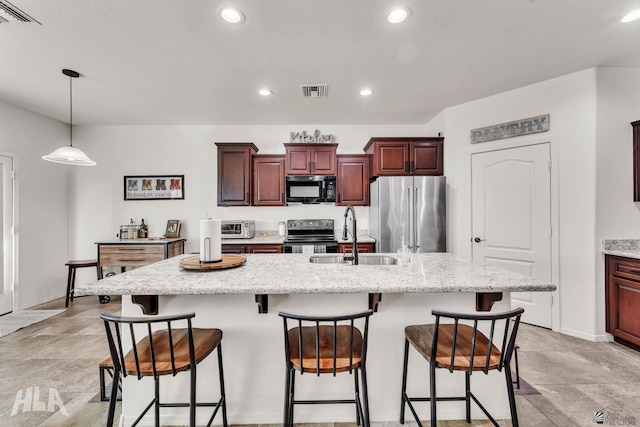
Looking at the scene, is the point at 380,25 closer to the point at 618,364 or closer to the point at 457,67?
the point at 457,67

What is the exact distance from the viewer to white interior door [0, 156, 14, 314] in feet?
11.5

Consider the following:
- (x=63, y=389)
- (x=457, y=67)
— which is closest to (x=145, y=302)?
(x=63, y=389)

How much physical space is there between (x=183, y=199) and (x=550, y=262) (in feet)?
16.3

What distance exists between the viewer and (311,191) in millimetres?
4164

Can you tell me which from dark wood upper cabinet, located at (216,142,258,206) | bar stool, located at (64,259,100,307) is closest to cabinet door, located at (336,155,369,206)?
dark wood upper cabinet, located at (216,142,258,206)

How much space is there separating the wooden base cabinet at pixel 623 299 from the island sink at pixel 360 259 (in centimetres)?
222

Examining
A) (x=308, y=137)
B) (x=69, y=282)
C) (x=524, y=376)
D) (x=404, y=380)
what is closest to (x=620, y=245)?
(x=524, y=376)

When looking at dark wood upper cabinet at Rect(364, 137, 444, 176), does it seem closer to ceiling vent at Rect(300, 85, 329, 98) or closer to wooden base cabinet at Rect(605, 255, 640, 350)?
ceiling vent at Rect(300, 85, 329, 98)

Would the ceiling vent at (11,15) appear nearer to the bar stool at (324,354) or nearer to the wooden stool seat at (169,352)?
the wooden stool seat at (169,352)

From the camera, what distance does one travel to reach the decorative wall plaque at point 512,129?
3.03 meters

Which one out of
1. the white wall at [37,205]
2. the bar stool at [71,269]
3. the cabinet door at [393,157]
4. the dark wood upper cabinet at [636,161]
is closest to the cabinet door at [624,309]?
the dark wood upper cabinet at [636,161]

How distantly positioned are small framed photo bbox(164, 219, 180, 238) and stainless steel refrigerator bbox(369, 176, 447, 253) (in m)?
3.10

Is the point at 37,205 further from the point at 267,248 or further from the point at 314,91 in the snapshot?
the point at 314,91

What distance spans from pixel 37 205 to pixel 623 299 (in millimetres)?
6956
